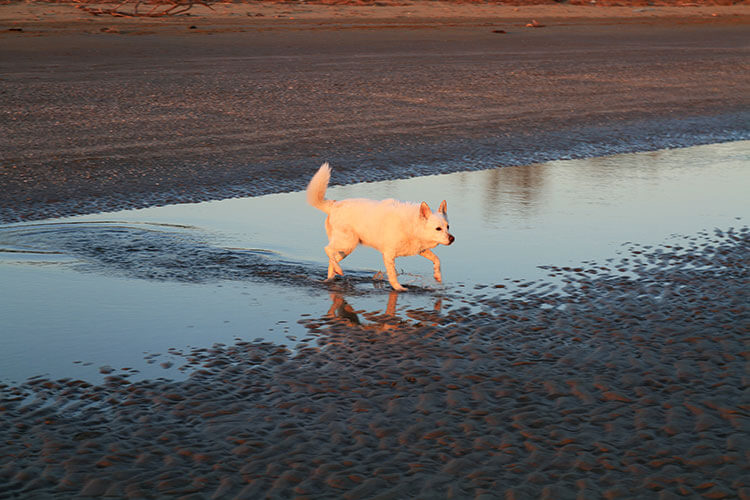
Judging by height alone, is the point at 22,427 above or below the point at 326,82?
below

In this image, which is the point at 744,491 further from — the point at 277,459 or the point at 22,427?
the point at 22,427

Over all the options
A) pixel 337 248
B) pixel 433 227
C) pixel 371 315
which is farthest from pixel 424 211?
pixel 371 315

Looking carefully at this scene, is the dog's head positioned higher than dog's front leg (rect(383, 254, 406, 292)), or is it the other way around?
the dog's head

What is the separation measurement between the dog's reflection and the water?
0.04m

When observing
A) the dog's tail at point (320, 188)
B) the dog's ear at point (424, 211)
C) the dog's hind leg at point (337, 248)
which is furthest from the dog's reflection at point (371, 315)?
the dog's tail at point (320, 188)

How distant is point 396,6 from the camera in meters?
35.2

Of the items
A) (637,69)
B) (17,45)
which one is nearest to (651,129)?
(637,69)

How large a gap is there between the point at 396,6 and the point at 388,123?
2192 cm

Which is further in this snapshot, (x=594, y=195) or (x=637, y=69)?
(x=637, y=69)

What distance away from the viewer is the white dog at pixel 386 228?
6.98 meters

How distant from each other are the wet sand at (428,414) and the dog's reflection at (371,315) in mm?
20

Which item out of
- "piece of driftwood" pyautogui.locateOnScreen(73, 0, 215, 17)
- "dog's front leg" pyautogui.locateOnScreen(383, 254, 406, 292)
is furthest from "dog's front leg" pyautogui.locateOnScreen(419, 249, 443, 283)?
"piece of driftwood" pyautogui.locateOnScreen(73, 0, 215, 17)

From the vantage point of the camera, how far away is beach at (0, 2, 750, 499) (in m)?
4.48

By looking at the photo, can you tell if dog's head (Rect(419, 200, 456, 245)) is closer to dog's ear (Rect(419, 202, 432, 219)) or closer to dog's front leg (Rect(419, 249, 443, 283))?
dog's ear (Rect(419, 202, 432, 219))
